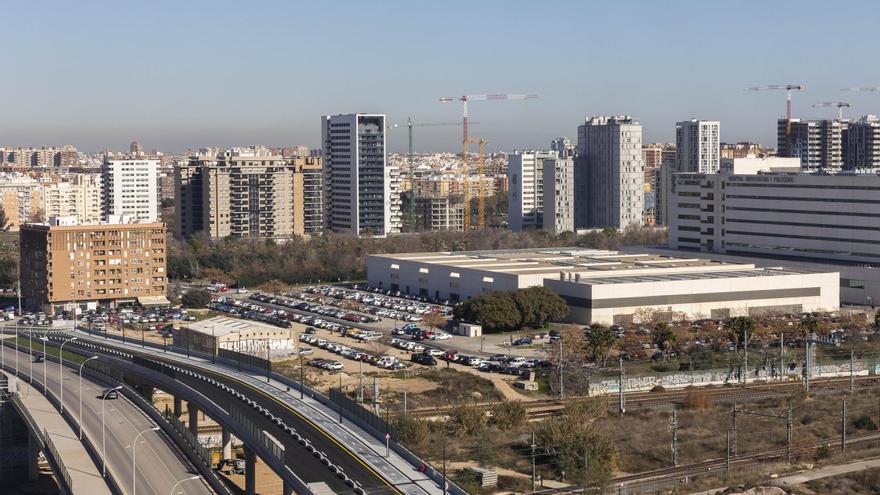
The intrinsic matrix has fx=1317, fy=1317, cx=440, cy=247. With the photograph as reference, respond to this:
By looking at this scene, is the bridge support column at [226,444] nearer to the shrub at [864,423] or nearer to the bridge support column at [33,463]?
the bridge support column at [33,463]

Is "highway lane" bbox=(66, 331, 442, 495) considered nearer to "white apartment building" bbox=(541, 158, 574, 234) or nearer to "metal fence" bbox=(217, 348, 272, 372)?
"metal fence" bbox=(217, 348, 272, 372)

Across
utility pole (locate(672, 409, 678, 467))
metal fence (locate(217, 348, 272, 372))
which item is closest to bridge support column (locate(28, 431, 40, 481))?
metal fence (locate(217, 348, 272, 372))

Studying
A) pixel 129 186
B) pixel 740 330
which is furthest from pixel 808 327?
pixel 129 186

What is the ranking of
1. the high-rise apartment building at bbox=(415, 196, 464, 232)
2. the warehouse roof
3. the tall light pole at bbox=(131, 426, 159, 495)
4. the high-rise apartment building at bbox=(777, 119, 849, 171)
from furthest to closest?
the high-rise apartment building at bbox=(777, 119, 849, 171)
the high-rise apartment building at bbox=(415, 196, 464, 232)
the warehouse roof
the tall light pole at bbox=(131, 426, 159, 495)

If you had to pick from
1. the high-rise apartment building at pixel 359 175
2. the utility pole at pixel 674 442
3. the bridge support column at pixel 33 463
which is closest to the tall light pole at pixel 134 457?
the bridge support column at pixel 33 463

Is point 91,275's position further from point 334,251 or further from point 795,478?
point 795,478

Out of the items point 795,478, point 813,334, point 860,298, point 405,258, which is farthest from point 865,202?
point 795,478
